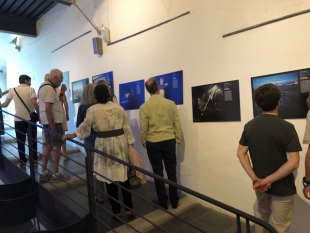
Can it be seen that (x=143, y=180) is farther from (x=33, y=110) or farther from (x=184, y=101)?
(x=33, y=110)

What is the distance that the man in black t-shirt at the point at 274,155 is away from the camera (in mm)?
1426

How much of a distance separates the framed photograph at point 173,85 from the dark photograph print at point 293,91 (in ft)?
3.36

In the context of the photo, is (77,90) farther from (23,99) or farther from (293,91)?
(293,91)

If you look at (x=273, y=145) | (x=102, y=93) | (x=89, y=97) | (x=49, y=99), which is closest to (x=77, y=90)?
(x=49, y=99)

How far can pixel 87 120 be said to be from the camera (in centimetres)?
209

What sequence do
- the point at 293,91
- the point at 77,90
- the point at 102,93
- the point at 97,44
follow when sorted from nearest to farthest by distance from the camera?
1. the point at 293,91
2. the point at 102,93
3. the point at 97,44
4. the point at 77,90

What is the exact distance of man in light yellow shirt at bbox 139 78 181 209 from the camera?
245cm

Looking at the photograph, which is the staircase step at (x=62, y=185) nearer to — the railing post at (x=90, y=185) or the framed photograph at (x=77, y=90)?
the railing post at (x=90, y=185)

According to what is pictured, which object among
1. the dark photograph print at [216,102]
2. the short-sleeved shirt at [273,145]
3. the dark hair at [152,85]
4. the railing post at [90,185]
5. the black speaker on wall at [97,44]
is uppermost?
the black speaker on wall at [97,44]

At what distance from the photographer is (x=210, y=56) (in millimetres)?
2531

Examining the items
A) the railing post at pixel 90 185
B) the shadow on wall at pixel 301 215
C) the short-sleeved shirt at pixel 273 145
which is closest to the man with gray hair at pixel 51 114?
the railing post at pixel 90 185

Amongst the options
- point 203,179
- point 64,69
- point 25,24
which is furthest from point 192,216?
point 25,24

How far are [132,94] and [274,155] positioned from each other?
7.91 ft

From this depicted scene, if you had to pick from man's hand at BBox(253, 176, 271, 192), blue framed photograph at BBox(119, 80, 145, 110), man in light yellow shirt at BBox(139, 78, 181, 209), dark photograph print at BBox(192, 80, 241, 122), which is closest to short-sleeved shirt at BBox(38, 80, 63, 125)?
man in light yellow shirt at BBox(139, 78, 181, 209)
